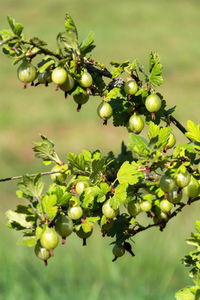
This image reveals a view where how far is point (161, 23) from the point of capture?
25.6 m

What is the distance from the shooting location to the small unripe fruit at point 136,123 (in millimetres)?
1993

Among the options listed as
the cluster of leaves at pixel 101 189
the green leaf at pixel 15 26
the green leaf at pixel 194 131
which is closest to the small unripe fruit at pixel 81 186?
the cluster of leaves at pixel 101 189

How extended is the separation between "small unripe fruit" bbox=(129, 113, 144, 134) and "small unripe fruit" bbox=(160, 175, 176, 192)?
239 mm

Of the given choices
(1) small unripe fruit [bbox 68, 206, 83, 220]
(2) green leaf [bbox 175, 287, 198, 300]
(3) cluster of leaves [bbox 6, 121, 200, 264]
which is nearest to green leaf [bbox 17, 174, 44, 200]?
(3) cluster of leaves [bbox 6, 121, 200, 264]

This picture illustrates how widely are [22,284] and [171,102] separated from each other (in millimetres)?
13291

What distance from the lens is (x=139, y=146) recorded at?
180 cm

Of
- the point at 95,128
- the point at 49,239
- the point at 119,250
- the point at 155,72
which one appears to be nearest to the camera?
the point at 49,239

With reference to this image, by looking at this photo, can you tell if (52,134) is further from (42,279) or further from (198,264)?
(198,264)

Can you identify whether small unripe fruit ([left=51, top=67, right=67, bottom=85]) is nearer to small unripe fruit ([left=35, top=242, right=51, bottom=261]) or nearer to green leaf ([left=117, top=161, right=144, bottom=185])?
green leaf ([left=117, top=161, right=144, bottom=185])

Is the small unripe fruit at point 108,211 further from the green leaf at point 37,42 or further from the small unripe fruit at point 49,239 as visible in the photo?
the green leaf at point 37,42

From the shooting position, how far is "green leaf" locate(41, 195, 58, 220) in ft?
5.82

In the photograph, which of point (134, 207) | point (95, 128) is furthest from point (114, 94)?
point (95, 128)

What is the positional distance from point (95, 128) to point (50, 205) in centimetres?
1417

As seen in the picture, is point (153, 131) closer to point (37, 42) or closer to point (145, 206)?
point (145, 206)
